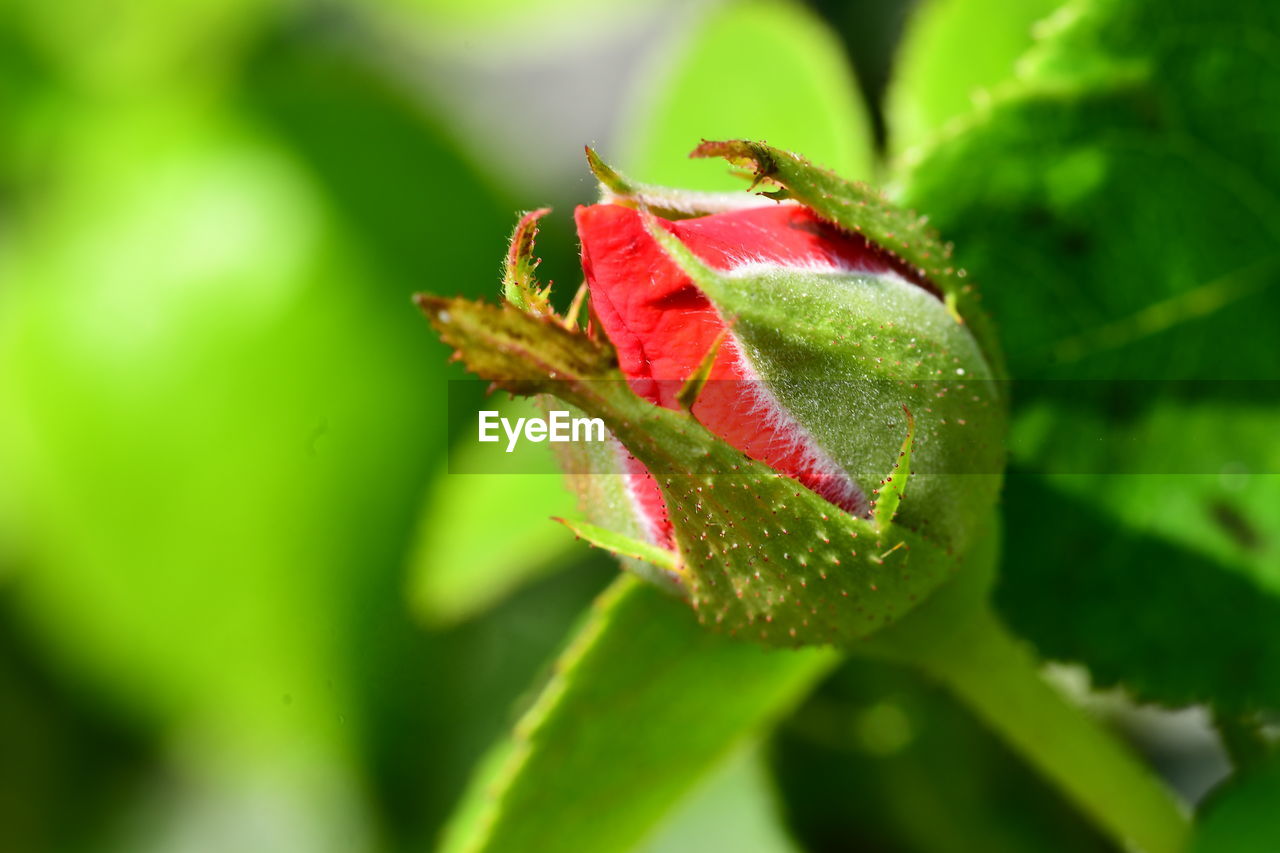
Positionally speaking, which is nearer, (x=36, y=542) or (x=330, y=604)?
(x=330, y=604)

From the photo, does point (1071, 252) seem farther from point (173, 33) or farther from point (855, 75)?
point (173, 33)

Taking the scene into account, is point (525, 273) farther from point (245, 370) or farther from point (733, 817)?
point (245, 370)

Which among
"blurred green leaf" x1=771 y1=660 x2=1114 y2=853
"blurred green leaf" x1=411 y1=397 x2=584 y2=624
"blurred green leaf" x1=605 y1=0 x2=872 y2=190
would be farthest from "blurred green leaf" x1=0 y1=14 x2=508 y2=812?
"blurred green leaf" x1=771 y1=660 x2=1114 y2=853

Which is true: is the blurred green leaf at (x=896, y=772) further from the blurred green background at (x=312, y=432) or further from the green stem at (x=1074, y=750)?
the green stem at (x=1074, y=750)

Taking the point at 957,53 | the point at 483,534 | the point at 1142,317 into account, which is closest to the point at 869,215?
the point at 1142,317

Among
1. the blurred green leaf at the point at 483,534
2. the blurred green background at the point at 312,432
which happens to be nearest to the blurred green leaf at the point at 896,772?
the blurred green background at the point at 312,432

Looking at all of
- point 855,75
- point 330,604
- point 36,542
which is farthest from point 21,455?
point 855,75
